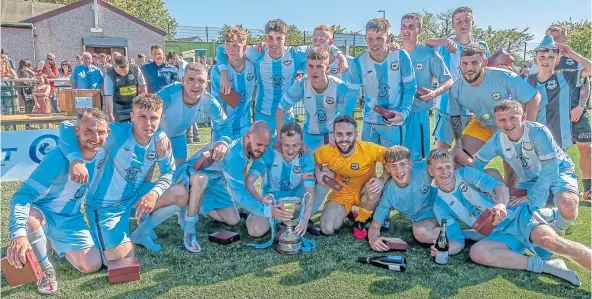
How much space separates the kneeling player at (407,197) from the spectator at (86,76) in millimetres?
8761

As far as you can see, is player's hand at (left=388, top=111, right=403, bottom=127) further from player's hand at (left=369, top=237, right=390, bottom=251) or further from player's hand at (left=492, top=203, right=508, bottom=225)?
player's hand at (left=492, top=203, right=508, bottom=225)

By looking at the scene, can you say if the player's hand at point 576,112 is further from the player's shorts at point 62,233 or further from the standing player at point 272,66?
the player's shorts at point 62,233

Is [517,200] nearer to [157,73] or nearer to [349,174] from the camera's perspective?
[349,174]

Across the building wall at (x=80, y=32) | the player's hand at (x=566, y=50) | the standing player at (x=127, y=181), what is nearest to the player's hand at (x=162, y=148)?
the standing player at (x=127, y=181)

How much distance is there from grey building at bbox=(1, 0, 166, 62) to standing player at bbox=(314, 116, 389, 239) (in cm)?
2513

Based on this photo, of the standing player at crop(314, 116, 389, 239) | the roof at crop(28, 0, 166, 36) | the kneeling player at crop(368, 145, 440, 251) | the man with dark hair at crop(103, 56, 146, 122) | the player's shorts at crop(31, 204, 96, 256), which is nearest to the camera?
the player's shorts at crop(31, 204, 96, 256)

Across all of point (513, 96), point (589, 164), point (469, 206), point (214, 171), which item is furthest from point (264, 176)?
point (589, 164)

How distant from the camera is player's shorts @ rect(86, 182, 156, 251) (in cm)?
390

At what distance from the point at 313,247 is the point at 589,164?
4068 millimetres

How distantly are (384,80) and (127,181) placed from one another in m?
3.00

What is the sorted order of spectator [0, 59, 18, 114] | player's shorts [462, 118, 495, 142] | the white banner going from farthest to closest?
spectator [0, 59, 18, 114] < the white banner < player's shorts [462, 118, 495, 142]

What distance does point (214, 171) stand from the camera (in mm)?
4961

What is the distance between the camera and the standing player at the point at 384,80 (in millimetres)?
5207

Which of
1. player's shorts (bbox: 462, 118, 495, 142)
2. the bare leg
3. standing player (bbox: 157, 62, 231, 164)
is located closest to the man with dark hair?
standing player (bbox: 157, 62, 231, 164)
